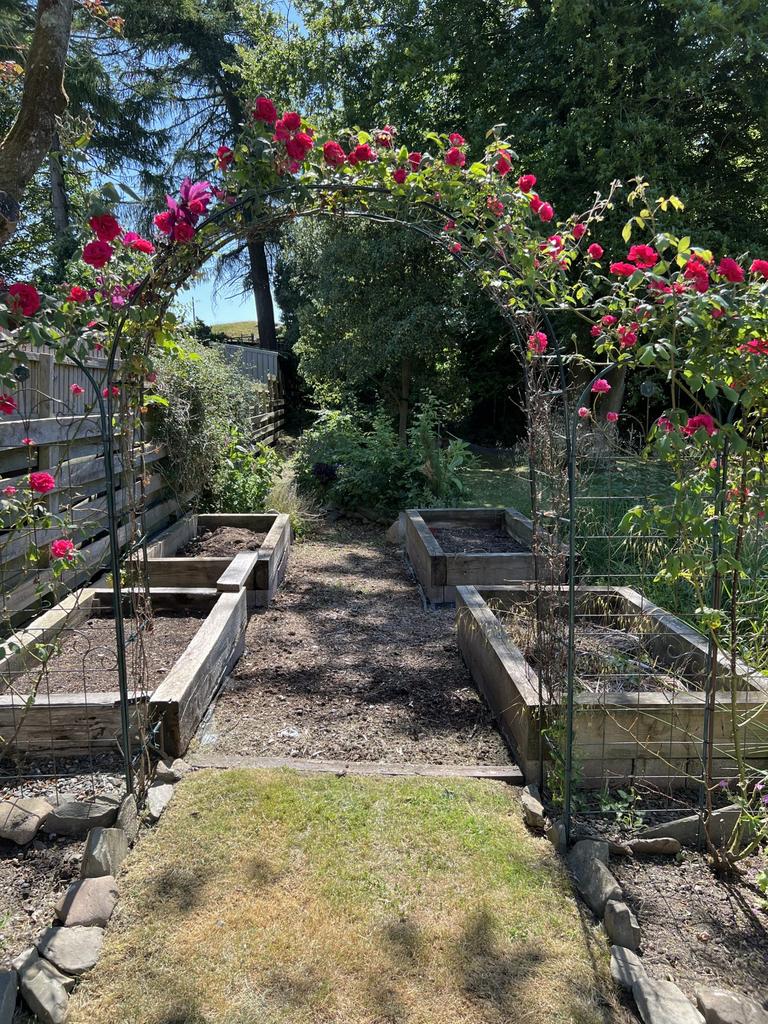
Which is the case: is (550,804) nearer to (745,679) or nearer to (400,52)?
(745,679)

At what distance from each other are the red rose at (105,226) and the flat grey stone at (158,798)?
2.00m

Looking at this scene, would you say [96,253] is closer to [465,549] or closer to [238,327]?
[465,549]

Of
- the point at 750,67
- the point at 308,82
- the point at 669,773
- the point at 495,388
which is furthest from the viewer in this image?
the point at 495,388

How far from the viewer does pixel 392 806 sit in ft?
8.61

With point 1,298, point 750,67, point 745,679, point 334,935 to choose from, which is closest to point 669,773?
point 745,679

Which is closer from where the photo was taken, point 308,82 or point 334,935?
point 334,935

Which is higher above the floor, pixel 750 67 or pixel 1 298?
pixel 750 67

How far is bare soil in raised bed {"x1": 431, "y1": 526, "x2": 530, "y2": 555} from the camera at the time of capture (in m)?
6.04

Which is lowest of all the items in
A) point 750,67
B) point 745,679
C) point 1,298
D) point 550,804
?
point 550,804

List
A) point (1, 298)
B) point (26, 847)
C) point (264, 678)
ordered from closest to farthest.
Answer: point (1, 298), point (26, 847), point (264, 678)

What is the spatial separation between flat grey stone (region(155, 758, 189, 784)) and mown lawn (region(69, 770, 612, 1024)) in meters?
0.06

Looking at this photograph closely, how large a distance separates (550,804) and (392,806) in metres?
0.64

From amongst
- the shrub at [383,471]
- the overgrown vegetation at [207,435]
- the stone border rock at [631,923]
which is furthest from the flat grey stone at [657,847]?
the shrub at [383,471]

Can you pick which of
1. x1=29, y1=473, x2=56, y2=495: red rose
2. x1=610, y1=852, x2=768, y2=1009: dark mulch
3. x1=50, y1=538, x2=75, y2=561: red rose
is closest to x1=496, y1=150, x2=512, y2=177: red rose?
x1=29, y1=473, x2=56, y2=495: red rose
